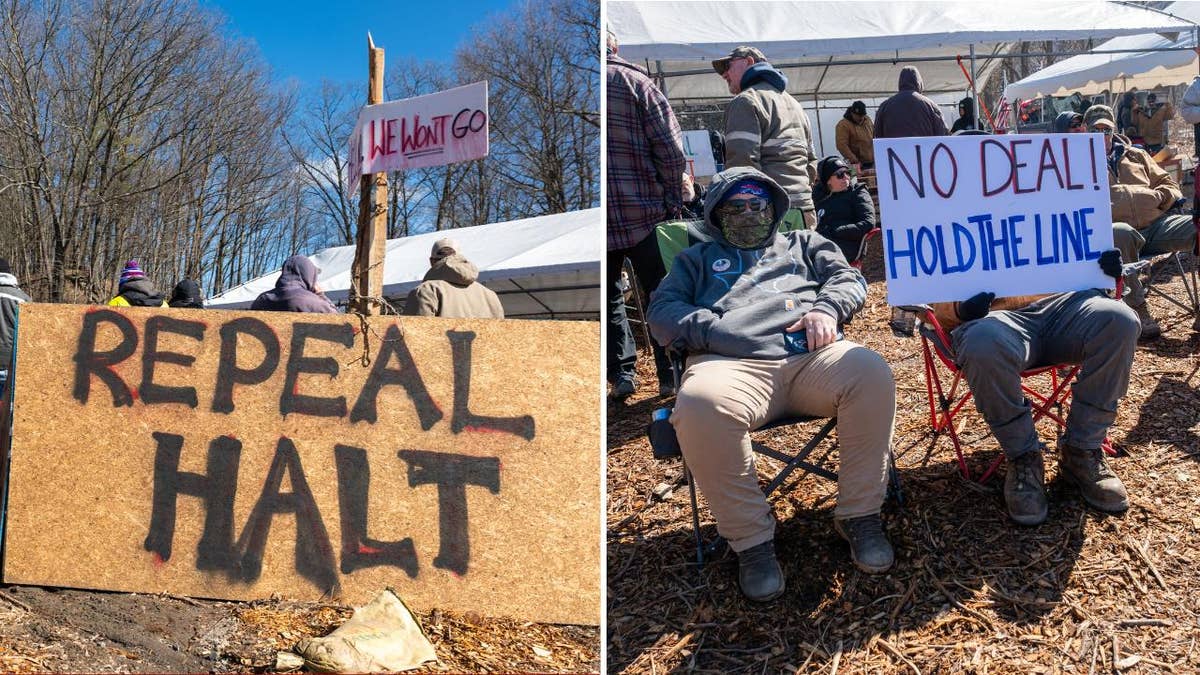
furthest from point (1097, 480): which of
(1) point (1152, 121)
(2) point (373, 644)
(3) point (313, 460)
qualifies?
(1) point (1152, 121)

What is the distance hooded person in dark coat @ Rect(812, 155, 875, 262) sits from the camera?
708cm

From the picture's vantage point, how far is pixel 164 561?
10.8 ft

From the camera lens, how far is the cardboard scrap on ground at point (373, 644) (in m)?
2.74

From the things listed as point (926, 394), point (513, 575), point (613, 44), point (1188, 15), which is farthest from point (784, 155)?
point (1188, 15)

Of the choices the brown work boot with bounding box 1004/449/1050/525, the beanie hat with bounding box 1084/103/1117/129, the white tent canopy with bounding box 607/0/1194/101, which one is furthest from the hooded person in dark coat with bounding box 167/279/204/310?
the beanie hat with bounding box 1084/103/1117/129

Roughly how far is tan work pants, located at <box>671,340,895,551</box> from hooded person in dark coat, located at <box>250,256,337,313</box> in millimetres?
2999

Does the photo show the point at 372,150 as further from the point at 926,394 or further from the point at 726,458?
the point at 926,394

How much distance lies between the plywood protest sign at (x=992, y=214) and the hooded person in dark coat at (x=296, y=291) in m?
3.35

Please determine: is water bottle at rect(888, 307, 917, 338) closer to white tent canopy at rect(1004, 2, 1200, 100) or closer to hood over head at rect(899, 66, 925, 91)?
hood over head at rect(899, 66, 925, 91)

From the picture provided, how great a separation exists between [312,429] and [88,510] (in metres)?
0.82

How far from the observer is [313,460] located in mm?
3262

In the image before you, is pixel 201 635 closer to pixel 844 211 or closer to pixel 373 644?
pixel 373 644

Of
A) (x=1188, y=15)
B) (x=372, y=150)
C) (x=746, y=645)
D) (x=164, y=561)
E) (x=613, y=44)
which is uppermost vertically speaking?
(x=1188, y=15)

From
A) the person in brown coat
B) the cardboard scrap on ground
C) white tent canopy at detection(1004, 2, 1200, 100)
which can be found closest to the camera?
the cardboard scrap on ground
